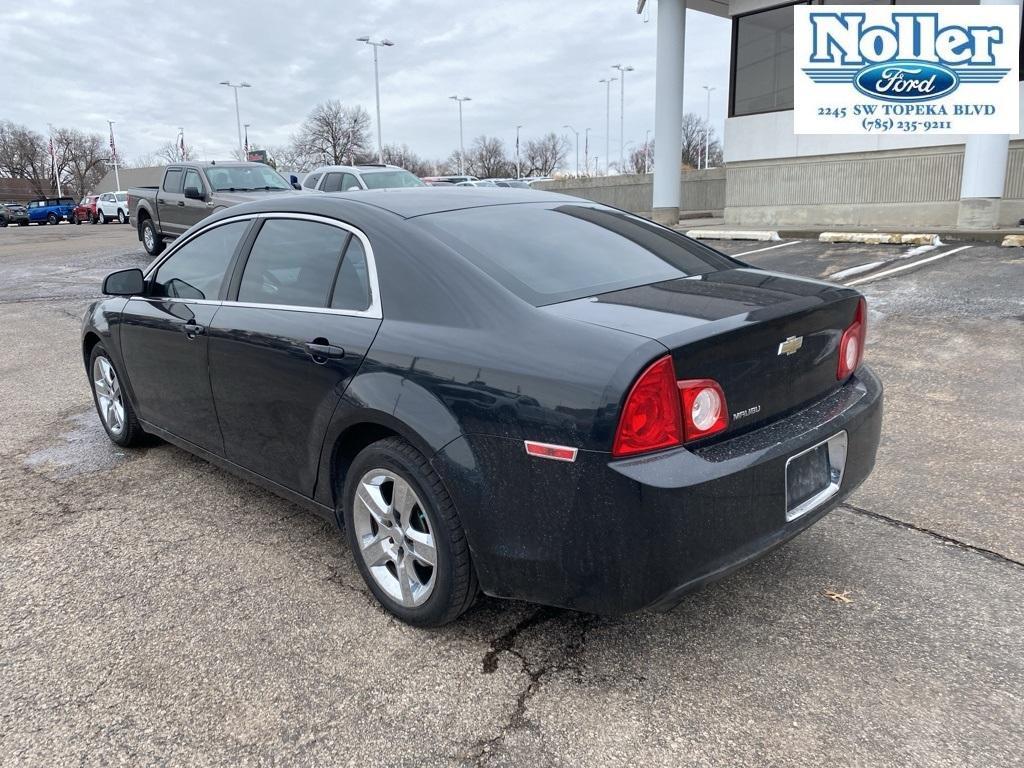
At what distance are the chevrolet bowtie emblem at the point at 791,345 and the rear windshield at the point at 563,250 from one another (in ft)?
1.99

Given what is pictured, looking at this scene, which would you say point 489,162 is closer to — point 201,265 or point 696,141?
point 696,141

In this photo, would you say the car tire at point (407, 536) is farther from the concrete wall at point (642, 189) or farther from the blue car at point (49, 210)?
the blue car at point (49, 210)

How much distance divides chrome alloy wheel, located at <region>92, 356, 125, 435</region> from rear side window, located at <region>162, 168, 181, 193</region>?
1081 centimetres

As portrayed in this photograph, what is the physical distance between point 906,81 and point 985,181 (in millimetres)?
2854

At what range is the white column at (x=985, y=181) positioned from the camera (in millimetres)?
13484

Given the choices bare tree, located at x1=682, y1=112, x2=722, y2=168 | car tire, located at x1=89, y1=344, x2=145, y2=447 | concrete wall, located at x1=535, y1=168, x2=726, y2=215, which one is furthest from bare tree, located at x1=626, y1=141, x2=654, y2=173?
car tire, located at x1=89, y1=344, x2=145, y2=447

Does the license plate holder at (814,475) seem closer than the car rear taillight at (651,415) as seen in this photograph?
No

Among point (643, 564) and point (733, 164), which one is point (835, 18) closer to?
point (733, 164)

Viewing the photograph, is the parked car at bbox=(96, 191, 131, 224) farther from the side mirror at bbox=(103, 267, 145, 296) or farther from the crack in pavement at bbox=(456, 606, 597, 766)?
the crack in pavement at bbox=(456, 606, 597, 766)

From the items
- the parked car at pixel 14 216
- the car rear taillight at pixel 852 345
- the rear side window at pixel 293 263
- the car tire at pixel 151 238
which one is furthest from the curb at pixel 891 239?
the parked car at pixel 14 216

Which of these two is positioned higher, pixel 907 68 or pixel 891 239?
pixel 907 68

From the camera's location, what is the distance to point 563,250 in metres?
3.12

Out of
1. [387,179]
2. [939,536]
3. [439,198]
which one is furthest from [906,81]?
[439,198]

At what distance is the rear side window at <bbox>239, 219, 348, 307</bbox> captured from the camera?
127 inches
